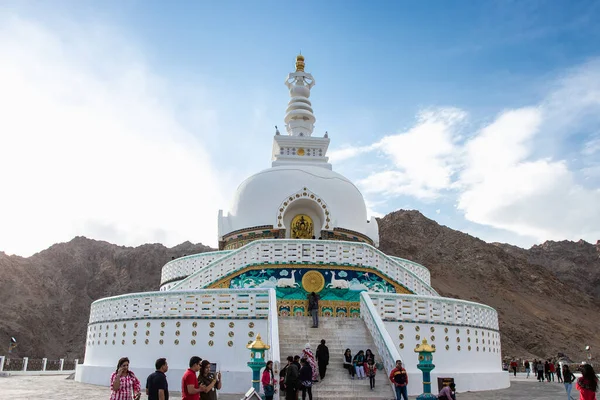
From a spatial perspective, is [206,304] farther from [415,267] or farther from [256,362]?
[415,267]

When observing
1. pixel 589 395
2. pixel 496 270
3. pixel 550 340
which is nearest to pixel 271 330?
pixel 589 395

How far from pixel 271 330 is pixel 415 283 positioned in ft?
24.2

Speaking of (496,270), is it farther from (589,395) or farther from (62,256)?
(589,395)

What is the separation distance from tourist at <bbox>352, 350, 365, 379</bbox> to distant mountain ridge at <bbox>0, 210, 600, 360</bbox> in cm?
3958

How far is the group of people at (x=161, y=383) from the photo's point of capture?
6.29 meters

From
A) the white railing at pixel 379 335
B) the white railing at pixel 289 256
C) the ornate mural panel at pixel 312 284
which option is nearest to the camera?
the white railing at pixel 379 335

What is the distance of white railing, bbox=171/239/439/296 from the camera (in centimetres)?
1750

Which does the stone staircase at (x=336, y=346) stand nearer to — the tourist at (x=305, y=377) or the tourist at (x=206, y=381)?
the tourist at (x=305, y=377)

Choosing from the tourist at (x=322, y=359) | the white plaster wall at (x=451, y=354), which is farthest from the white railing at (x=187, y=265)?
the tourist at (x=322, y=359)

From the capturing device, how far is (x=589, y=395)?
733 centimetres

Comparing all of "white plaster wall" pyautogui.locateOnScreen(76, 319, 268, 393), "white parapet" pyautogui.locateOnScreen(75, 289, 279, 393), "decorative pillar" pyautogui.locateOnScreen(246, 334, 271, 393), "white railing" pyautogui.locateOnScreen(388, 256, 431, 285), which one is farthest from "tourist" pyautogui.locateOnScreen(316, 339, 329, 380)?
"white railing" pyautogui.locateOnScreen(388, 256, 431, 285)

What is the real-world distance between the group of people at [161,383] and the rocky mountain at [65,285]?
44452 millimetres

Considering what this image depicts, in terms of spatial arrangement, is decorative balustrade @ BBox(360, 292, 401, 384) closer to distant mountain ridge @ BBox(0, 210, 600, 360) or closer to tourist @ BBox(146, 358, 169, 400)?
tourist @ BBox(146, 358, 169, 400)

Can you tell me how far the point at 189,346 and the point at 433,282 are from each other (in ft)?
169
